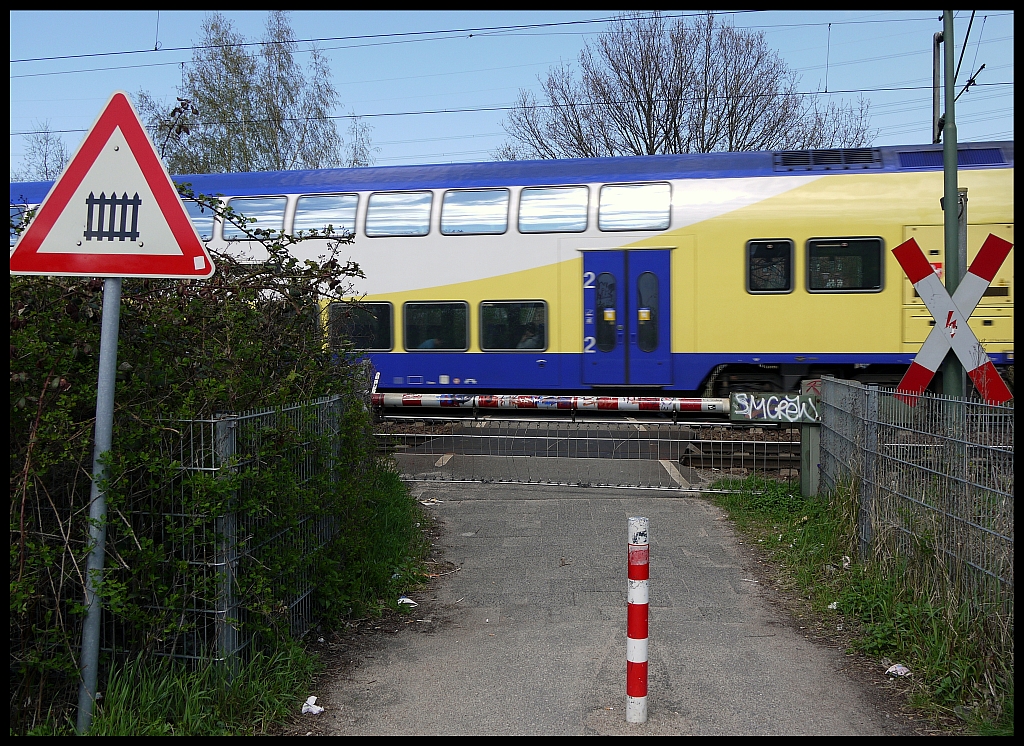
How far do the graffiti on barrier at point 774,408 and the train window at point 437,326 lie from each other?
538 centimetres

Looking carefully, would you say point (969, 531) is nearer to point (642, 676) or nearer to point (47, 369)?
point (642, 676)

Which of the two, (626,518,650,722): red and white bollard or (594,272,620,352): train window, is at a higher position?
(594,272,620,352): train window

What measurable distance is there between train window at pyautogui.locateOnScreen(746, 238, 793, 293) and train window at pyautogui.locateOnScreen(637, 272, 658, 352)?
1.27 m

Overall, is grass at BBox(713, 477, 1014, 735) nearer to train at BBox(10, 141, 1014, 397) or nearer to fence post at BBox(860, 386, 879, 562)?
fence post at BBox(860, 386, 879, 562)

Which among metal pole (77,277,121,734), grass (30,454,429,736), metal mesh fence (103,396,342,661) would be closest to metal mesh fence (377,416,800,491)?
grass (30,454,429,736)

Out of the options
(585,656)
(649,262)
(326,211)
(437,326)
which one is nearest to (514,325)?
(437,326)

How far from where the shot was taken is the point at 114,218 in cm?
332

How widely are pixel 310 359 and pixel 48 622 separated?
2.06 m

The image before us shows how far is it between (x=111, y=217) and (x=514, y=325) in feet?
30.8

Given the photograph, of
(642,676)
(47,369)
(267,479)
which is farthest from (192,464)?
(642,676)

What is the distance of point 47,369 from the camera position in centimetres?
358

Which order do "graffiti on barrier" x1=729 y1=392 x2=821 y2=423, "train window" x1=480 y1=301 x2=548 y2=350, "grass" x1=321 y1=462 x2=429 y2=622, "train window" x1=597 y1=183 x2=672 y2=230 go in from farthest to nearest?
1. "train window" x1=480 y1=301 x2=548 y2=350
2. "train window" x1=597 y1=183 x2=672 y2=230
3. "graffiti on barrier" x1=729 y1=392 x2=821 y2=423
4. "grass" x1=321 y1=462 x2=429 y2=622

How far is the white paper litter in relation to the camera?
3.88 metres

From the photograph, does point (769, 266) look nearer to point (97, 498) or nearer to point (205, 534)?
point (205, 534)
